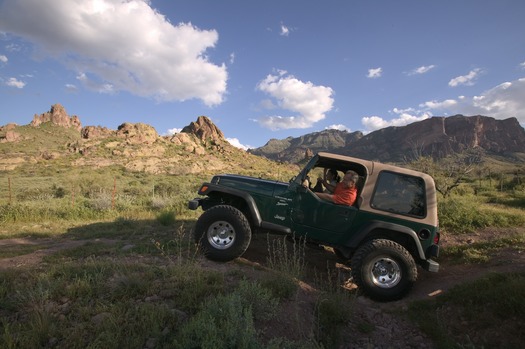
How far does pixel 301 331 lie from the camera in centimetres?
343

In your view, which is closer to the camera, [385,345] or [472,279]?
[385,345]

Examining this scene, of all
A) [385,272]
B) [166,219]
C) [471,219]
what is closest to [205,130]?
[166,219]

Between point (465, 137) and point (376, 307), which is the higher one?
point (465, 137)

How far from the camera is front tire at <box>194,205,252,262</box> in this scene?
5.20 meters

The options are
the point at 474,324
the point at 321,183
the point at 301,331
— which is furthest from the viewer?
the point at 321,183

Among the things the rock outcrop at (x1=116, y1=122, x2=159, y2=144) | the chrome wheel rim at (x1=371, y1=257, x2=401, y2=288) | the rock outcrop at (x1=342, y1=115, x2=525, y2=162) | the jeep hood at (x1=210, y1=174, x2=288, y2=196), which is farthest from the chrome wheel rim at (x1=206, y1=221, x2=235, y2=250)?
the rock outcrop at (x1=342, y1=115, x2=525, y2=162)

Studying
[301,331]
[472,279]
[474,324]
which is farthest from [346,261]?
[301,331]

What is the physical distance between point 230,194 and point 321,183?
1828 millimetres

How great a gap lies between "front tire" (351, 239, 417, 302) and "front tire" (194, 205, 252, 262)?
1.87 meters

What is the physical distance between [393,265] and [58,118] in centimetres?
11366

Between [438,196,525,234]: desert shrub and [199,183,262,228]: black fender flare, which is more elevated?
[199,183,262,228]: black fender flare

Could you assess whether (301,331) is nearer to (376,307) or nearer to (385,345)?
(385,345)

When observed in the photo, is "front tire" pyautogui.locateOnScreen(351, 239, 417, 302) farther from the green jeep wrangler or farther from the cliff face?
the cliff face

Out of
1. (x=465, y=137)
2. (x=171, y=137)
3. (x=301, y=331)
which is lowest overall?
(x=301, y=331)
